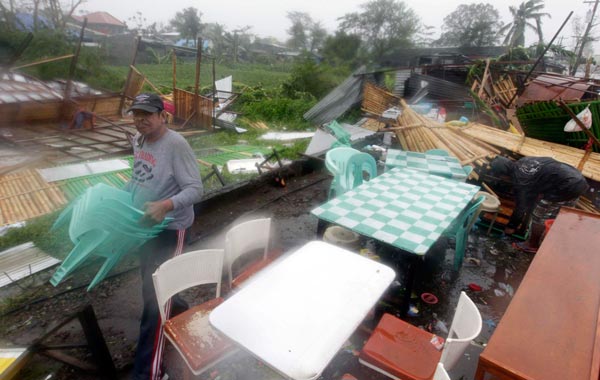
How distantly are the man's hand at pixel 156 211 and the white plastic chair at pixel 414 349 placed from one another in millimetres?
1817

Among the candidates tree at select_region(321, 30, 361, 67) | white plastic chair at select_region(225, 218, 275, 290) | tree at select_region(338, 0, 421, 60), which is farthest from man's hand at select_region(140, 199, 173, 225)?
tree at select_region(338, 0, 421, 60)

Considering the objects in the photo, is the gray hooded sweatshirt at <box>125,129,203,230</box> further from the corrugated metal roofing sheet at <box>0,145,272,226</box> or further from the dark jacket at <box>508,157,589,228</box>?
the dark jacket at <box>508,157,589,228</box>

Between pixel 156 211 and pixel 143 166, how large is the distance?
52 cm

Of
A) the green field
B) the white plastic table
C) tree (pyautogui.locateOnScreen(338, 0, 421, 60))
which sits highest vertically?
tree (pyautogui.locateOnScreen(338, 0, 421, 60))

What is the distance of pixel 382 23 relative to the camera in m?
35.1

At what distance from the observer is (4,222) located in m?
4.22

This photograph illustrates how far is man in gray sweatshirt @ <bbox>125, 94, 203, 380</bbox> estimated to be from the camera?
94.5 inches

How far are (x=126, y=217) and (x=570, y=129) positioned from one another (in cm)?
837

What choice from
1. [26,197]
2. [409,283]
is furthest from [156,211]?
[26,197]

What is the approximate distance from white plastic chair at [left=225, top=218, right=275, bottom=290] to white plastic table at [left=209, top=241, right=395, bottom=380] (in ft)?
1.88

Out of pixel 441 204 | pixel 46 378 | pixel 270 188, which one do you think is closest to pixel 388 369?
pixel 441 204

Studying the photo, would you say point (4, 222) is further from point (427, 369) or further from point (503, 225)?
point (503, 225)

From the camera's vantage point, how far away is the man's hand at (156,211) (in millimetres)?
2338

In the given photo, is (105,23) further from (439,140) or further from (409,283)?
(409,283)
